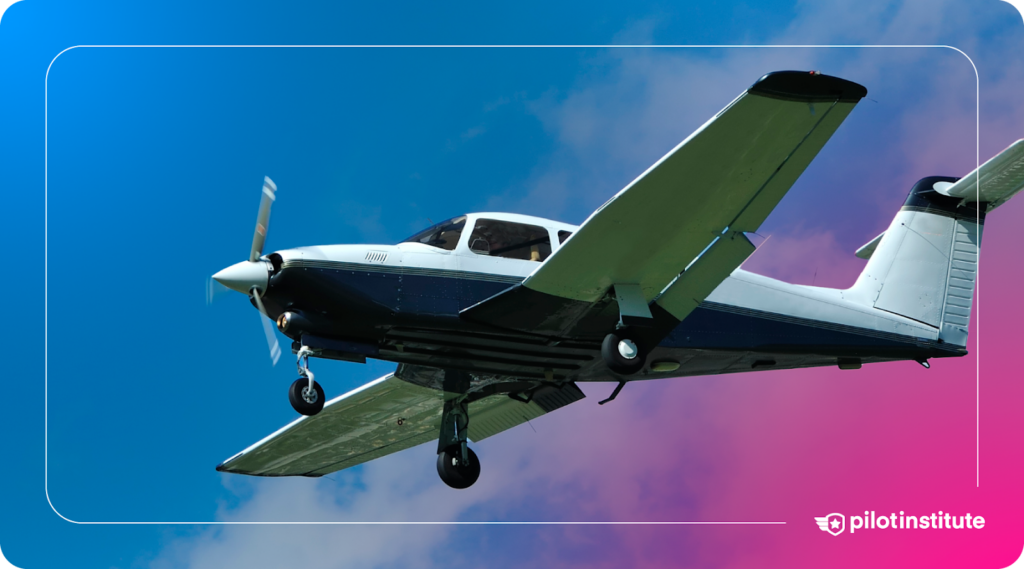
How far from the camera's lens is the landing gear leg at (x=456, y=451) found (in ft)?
50.6

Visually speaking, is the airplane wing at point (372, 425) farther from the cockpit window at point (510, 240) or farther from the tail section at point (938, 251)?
the tail section at point (938, 251)

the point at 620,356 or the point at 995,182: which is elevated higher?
the point at 995,182

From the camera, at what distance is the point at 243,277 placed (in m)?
12.5

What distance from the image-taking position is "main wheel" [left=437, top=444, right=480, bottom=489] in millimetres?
15391

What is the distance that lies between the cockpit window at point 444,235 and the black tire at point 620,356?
2410mm

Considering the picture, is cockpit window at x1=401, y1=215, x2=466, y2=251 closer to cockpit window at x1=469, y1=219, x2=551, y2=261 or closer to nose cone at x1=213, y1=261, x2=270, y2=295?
cockpit window at x1=469, y1=219, x2=551, y2=261

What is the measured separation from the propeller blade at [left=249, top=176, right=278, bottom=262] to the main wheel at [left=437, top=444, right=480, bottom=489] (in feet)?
15.1

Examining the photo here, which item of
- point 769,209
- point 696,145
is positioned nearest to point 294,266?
point 696,145

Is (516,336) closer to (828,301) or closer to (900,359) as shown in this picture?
(828,301)

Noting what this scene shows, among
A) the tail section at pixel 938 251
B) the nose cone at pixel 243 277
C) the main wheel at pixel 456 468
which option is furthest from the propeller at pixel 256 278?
the tail section at pixel 938 251

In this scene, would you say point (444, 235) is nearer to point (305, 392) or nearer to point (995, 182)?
point (305, 392)

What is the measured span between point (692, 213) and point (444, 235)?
330 cm

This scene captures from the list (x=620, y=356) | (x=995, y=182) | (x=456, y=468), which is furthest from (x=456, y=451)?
(x=995, y=182)

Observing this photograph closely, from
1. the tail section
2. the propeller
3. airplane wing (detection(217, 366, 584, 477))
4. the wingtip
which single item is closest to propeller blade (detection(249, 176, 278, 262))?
the propeller
